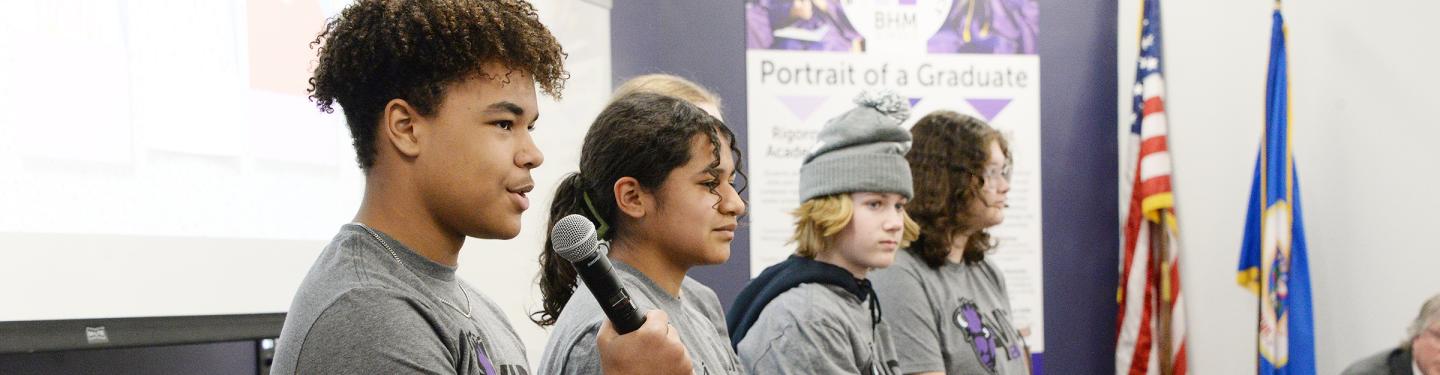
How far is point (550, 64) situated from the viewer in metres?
1.42

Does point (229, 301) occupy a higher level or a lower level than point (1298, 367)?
higher

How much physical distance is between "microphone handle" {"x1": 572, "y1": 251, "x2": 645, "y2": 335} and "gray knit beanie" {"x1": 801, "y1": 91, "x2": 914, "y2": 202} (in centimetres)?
162

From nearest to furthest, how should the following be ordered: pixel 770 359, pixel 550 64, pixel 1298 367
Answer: pixel 550 64 → pixel 770 359 → pixel 1298 367

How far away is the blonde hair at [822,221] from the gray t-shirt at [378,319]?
1503mm

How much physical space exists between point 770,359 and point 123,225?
1.20 m

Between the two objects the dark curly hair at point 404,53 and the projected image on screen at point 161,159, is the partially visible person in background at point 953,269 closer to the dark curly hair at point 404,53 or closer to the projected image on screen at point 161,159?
the projected image on screen at point 161,159

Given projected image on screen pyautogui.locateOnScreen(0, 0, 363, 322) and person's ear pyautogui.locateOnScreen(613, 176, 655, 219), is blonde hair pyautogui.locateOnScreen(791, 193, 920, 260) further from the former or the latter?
projected image on screen pyautogui.locateOnScreen(0, 0, 363, 322)

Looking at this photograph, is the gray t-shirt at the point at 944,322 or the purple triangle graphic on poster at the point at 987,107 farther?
the purple triangle graphic on poster at the point at 987,107

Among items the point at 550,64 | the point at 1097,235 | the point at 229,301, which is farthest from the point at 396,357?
the point at 1097,235

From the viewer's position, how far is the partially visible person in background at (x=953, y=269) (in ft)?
9.80

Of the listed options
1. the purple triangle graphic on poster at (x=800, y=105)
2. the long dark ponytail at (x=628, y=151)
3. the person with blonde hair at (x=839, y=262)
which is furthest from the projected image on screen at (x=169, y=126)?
the purple triangle graphic on poster at (x=800, y=105)

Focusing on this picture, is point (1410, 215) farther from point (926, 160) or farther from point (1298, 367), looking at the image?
point (926, 160)

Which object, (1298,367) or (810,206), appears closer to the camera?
(810,206)

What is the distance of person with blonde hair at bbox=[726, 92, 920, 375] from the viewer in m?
2.48
